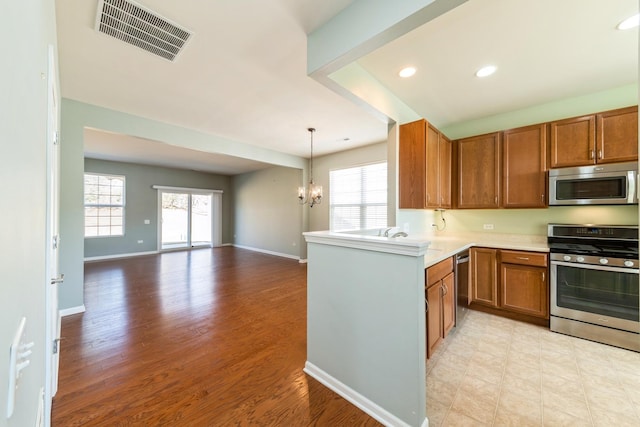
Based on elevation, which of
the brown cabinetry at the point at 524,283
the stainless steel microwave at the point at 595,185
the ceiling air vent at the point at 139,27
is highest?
the ceiling air vent at the point at 139,27

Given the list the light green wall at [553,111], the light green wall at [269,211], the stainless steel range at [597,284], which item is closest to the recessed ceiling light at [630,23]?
the light green wall at [553,111]

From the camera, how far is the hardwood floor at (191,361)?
64.0 inches

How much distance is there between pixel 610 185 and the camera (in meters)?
2.53

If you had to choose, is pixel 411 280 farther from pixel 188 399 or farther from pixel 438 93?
pixel 438 93

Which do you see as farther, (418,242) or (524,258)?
(524,258)

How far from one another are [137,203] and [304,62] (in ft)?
23.8

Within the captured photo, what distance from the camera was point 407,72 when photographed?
8.04ft

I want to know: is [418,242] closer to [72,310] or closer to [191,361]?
[191,361]

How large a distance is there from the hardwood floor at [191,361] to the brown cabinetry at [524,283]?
2.31m

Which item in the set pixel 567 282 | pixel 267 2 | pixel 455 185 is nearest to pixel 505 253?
pixel 567 282

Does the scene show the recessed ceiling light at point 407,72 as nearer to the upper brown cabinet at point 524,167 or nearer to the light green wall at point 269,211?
the upper brown cabinet at point 524,167

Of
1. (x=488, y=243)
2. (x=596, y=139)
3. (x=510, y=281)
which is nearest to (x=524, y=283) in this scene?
(x=510, y=281)

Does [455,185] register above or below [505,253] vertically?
above

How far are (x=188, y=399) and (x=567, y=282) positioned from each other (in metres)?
3.67
